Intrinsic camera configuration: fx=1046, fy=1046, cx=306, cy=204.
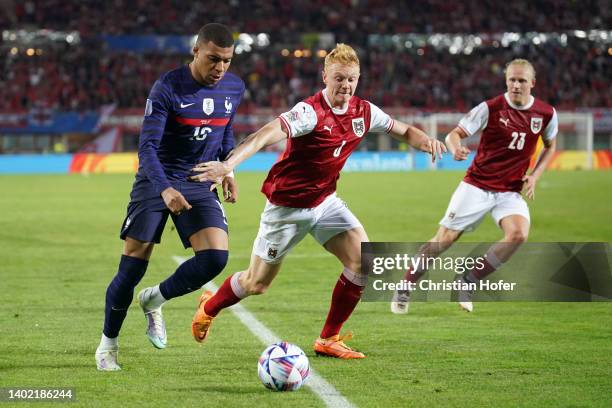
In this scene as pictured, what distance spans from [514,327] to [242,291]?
2.50m

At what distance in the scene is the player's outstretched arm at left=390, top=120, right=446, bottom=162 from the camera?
7023 mm

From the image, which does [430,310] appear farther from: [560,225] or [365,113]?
[560,225]

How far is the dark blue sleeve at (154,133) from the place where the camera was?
20.8ft

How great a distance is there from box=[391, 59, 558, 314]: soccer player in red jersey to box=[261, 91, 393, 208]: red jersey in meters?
2.48

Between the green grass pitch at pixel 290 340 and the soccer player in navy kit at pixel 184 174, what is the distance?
1.81ft

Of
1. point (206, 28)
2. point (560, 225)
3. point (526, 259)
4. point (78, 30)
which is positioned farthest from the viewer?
point (78, 30)

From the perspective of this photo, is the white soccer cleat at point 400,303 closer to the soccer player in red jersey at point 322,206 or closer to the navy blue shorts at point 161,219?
the soccer player in red jersey at point 322,206

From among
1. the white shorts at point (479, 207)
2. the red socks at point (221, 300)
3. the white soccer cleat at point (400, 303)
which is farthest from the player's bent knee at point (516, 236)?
the red socks at point (221, 300)

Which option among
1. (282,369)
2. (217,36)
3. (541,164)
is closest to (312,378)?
(282,369)

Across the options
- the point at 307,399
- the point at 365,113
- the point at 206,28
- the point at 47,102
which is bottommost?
the point at 47,102

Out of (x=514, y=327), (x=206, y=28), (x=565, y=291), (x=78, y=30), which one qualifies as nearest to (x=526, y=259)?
(x=565, y=291)

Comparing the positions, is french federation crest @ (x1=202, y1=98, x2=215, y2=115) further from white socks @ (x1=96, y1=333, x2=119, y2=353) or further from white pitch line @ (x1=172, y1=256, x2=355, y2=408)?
white pitch line @ (x1=172, y1=256, x2=355, y2=408)

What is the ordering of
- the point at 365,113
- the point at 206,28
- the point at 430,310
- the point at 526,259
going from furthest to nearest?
the point at 526,259 → the point at 430,310 → the point at 365,113 → the point at 206,28

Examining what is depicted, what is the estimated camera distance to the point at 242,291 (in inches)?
290
